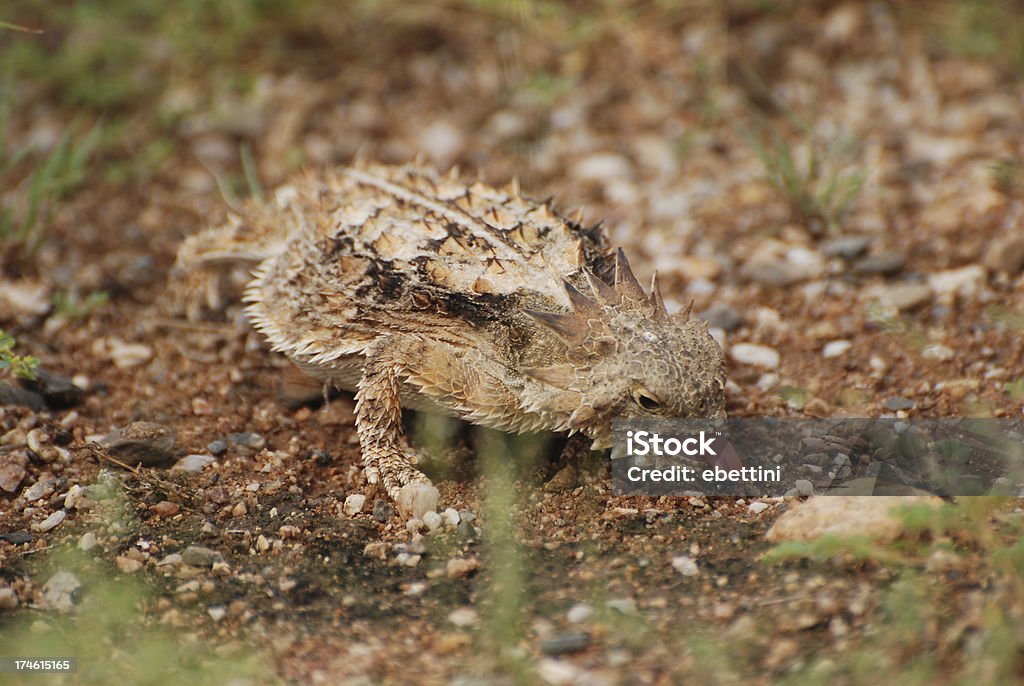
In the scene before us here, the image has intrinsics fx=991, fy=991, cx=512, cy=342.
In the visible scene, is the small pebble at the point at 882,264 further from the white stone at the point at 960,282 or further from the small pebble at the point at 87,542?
the small pebble at the point at 87,542

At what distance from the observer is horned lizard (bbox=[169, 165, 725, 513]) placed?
439cm

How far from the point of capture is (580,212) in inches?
214

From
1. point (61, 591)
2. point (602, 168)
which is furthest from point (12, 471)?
point (602, 168)

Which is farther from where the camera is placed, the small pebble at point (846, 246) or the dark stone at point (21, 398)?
the small pebble at point (846, 246)

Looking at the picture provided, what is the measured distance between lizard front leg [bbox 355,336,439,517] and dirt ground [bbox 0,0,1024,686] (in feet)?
0.67

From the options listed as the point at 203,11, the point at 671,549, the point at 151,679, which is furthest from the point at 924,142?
the point at 151,679

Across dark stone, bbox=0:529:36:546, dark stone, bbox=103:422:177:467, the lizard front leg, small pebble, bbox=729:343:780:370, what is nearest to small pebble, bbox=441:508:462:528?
the lizard front leg

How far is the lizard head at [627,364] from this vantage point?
430cm

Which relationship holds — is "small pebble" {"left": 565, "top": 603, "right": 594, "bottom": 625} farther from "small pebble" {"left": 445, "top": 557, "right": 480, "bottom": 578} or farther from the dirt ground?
"small pebble" {"left": 445, "top": 557, "right": 480, "bottom": 578}

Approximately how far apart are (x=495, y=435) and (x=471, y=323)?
649mm

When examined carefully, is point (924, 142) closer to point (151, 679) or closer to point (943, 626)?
Answer: point (943, 626)

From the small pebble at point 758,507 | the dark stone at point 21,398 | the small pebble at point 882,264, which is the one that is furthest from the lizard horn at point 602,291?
the dark stone at point 21,398

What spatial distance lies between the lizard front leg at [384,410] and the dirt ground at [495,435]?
0.20m

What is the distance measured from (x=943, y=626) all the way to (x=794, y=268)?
3.12 m
